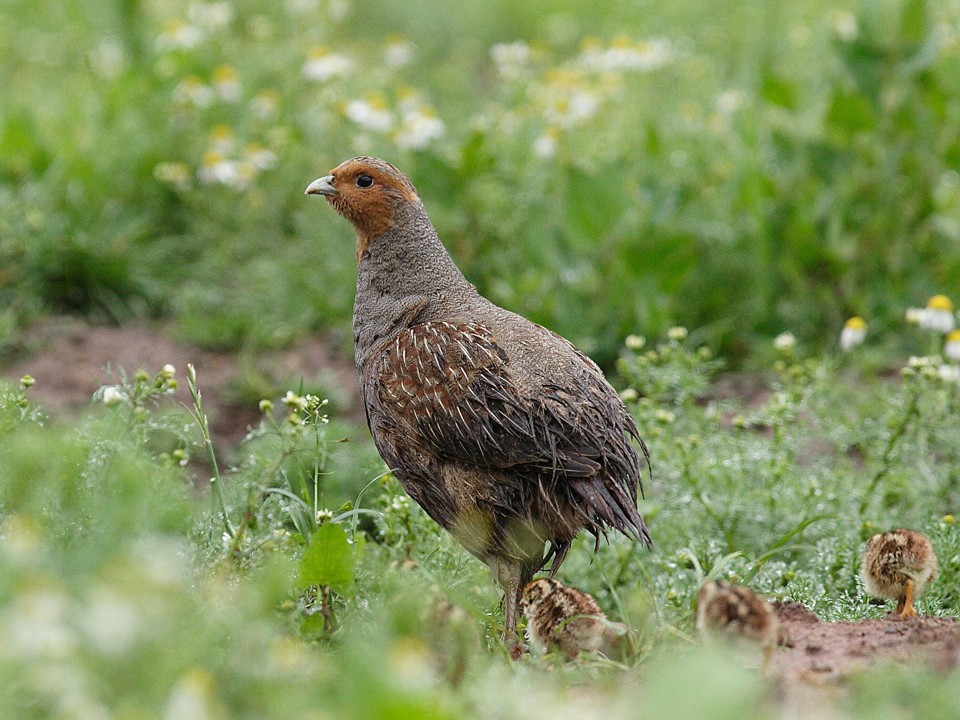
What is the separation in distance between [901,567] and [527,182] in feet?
12.4

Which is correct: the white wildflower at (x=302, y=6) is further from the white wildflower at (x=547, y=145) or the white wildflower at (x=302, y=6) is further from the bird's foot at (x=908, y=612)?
the bird's foot at (x=908, y=612)

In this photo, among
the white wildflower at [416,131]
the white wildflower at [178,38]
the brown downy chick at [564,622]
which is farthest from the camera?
the white wildflower at [178,38]

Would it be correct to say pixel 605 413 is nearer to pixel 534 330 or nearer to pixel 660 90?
pixel 534 330

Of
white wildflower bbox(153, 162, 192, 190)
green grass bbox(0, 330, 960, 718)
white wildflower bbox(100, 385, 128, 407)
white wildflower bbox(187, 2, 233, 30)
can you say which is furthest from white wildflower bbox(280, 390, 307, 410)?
white wildflower bbox(187, 2, 233, 30)

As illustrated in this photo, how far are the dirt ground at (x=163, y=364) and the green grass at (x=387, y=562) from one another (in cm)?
26

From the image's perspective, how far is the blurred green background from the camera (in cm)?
631

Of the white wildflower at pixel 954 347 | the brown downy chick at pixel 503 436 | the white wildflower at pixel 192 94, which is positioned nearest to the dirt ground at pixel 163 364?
the white wildflower at pixel 192 94

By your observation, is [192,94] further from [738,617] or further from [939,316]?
[738,617]

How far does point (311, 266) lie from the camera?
7070mm

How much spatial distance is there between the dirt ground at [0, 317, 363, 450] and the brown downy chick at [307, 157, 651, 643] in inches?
76.5

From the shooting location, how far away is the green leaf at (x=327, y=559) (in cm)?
326

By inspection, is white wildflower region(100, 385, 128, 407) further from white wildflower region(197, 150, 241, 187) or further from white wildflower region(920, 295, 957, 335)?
white wildflower region(197, 150, 241, 187)

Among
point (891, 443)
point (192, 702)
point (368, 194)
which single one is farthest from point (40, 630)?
point (891, 443)

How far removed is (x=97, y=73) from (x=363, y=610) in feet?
19.8
